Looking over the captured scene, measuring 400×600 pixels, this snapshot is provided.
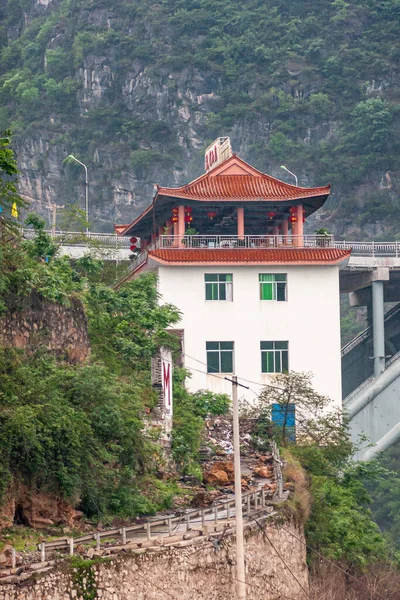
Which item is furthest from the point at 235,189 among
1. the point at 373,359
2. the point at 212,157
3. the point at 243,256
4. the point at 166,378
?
the point at 166,378

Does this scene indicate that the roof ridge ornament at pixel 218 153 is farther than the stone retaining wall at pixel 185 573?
Yes

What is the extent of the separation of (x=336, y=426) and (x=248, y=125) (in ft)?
239

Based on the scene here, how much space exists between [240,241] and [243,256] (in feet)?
3.14

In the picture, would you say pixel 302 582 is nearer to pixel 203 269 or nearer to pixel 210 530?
pixel 210 530

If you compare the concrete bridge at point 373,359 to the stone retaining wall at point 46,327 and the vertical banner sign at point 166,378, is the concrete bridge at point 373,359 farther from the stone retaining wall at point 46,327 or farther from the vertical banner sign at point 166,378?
the stone retaining wall at point 46,327

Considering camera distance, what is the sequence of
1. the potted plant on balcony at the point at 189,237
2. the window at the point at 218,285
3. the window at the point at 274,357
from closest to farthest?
the window at the point at 274,357 < the window at the point at 218,285 < the potted plant on balcony at the point at 189,237

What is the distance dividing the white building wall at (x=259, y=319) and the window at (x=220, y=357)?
8.7 inches

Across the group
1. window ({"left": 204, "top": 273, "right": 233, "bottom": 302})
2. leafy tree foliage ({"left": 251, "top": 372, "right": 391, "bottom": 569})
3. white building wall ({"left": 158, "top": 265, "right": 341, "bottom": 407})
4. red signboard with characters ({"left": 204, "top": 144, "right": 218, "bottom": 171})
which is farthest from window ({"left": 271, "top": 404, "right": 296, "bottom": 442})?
red signboard with characters ({"left": 204, "top": 144, "right": 218, "bottom": 171})

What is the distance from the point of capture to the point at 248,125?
11300cm

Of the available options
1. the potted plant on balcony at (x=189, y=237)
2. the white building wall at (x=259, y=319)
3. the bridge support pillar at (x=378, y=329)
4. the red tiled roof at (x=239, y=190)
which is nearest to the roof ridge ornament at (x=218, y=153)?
the red tiled roof at (x=239, y=190)

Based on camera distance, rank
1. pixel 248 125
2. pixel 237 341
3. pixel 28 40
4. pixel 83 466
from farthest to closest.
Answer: pixel 28 40, pixel 248 125, pixel 237 341, pixel 83 466

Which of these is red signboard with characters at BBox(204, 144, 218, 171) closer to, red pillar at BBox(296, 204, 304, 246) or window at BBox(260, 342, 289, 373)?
red pillar at BBox(296, 204, 304, 246)

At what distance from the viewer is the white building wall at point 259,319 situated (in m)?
47.2

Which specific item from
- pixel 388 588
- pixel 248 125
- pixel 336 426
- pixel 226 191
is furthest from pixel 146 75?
pixel 388 588
